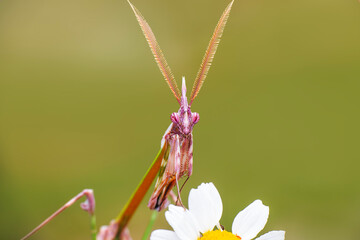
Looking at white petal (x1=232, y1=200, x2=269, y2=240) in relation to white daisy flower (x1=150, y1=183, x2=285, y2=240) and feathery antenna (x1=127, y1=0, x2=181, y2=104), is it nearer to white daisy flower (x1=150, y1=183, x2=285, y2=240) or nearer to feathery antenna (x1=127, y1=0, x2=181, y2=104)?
white daisy flower (x1=150, y1=183, x2=285, y2=240)

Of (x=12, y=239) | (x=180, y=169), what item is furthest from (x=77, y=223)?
(x=180, y=169)

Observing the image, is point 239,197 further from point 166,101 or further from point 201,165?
point 166,101

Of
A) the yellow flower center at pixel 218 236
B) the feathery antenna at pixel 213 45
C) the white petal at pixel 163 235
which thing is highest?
the feathery antenna at pixel 213 45

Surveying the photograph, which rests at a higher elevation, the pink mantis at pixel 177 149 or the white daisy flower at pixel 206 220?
the pink mantis at pixel 177 149

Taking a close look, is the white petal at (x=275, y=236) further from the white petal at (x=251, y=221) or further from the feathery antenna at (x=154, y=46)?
the feathery antenna at (x=154, y=46)

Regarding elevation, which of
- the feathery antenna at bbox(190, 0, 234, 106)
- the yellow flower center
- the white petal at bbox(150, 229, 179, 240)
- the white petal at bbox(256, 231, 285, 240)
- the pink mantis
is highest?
the feathery antenna at bbox(190, 0, 234, 106)

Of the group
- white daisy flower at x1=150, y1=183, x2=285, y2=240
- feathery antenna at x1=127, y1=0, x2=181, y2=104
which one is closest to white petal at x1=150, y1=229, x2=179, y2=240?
white daisy flower at x1=150, y1=183, x2=285, y2=240

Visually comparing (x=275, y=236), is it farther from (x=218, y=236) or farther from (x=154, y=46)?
(x=154, y=46)

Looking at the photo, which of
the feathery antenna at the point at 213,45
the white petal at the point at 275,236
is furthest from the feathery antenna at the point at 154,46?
the white petal at the point at 275,236
